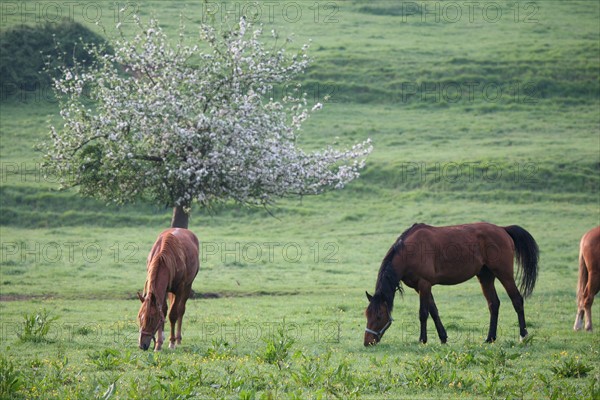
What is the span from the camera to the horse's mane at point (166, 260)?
13.3 m

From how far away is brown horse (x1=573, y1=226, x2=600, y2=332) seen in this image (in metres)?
16.7

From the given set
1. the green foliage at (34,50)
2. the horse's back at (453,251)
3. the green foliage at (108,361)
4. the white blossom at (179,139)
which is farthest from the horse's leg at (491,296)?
the green foliage at (34,50)

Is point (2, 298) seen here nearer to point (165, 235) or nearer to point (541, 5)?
point (165, 235)

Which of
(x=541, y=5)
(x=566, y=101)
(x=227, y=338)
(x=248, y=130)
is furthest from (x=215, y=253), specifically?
(x=541, y=5)

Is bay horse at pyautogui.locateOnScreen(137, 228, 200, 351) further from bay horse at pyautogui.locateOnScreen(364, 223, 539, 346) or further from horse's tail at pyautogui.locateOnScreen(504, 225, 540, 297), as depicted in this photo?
horse's tail at pyautogui.locateOnScreen(504, 225, 540, 297)

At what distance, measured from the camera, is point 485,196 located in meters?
36.2

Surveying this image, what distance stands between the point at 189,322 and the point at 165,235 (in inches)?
135

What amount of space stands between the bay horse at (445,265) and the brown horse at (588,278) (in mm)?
1772

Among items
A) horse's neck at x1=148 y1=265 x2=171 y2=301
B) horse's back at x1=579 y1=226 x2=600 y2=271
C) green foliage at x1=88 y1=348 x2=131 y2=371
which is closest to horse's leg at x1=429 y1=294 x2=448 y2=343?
horse's back at x1=579 y1=226 x2=600 y2=271

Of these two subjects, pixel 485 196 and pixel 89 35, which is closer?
pixel 485 196

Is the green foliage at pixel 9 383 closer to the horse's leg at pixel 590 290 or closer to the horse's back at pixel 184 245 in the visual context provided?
the horse's back at pixel 184 245

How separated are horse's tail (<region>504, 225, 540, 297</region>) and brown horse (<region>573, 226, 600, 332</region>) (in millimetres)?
1810

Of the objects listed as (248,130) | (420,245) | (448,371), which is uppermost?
(248,130)

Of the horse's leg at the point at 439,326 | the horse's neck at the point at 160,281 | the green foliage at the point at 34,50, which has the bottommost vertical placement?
the horse's leg at the point at 439,326
